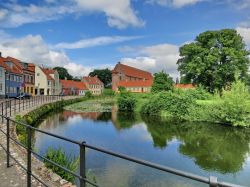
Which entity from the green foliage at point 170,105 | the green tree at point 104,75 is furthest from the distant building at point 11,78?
the green tree at point 104,75

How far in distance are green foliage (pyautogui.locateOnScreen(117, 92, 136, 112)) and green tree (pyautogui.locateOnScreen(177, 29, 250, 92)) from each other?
992 cm

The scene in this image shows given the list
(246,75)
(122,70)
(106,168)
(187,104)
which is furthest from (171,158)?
(122,70)

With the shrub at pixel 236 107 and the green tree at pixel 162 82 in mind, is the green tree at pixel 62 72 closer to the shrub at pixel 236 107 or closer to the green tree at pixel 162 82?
the green tree at pixel 162 82

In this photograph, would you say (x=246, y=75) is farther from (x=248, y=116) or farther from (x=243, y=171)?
(x=243, y=171)

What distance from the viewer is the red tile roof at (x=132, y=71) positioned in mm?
96925

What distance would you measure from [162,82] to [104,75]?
196 feet

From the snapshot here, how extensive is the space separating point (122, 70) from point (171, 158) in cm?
8373

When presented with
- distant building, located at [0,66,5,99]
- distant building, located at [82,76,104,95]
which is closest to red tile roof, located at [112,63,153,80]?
distant building, located at [82,76,104,95]

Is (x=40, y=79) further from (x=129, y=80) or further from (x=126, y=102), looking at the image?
(x=129, y=80)

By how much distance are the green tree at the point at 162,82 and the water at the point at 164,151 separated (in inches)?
1067

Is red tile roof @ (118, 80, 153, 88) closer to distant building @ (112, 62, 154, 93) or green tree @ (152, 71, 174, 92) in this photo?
distant building @ (112, 62, 154, 93)

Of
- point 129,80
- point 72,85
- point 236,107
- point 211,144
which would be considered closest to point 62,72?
point 72,85

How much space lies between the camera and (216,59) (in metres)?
42.7

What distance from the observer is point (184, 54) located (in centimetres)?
4697
